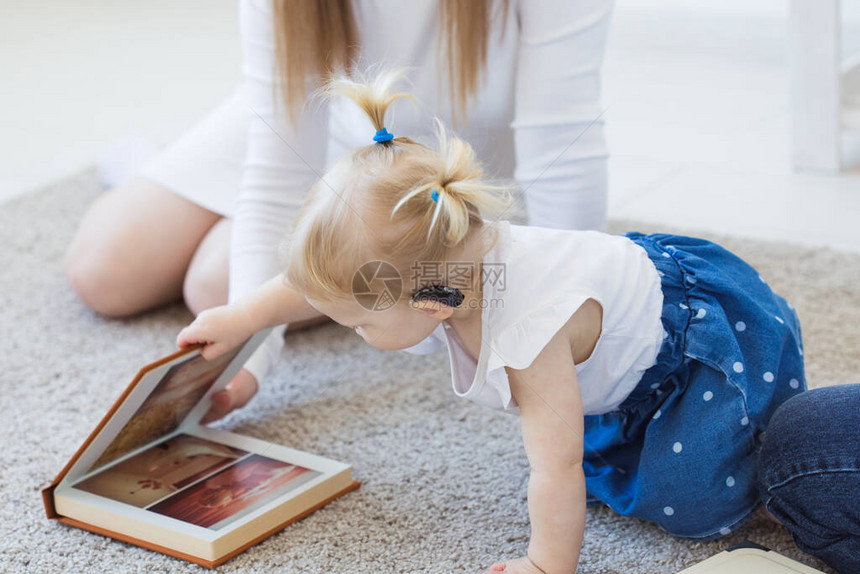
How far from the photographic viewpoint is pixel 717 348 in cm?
78

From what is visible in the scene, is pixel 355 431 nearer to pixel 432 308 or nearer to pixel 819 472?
pixel 432 308

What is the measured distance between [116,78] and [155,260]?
1331 millimetres

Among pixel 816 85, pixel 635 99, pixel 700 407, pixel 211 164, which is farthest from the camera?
pixel 635 99

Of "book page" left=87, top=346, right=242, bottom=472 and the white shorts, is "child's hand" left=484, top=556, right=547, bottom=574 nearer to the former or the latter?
"book page" left=87, top=346, right=242, bottom=472

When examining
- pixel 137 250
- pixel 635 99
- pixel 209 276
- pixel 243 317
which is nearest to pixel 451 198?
pixel 243 317

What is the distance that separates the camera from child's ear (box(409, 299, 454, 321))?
68cm

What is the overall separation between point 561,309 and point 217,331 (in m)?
0.33

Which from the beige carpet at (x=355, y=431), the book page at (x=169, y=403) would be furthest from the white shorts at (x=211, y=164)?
the book page at (x=169, y=403)

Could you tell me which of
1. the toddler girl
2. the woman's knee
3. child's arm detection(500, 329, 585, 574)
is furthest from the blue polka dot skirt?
the woman's knee

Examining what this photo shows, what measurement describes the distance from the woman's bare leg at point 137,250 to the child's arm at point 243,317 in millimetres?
380

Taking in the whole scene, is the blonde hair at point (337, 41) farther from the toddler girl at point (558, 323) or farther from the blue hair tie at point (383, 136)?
the blue hair tie at point (383, 136)

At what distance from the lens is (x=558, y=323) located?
2.32 ft

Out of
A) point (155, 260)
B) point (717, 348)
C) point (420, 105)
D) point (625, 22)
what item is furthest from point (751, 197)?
point (625, 22)

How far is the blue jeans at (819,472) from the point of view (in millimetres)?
702
